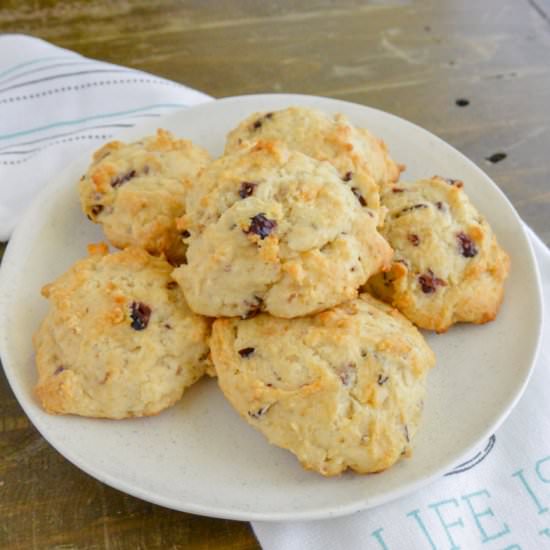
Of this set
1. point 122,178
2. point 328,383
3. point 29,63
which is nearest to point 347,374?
point 328,383

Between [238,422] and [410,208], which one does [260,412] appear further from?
[410,208]

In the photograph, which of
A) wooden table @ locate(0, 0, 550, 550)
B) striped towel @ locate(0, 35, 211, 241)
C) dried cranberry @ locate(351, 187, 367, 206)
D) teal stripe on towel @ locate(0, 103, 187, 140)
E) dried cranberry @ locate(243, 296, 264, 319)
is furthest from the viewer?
wooden table @ locate(0, 0, 550, 550)

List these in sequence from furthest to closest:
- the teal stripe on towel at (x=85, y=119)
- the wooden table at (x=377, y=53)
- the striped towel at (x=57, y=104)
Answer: the wooden table at (x=377, y=53) < the teal stripe on towel at (x=85, y=119) < the striped towel at (x=57, y=104)

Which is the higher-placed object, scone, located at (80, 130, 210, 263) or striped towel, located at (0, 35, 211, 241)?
scone, located at (80, 130, 210, 263)

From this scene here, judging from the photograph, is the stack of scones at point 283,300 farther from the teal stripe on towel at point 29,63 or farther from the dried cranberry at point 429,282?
the teal stripe on towel at point 29,63

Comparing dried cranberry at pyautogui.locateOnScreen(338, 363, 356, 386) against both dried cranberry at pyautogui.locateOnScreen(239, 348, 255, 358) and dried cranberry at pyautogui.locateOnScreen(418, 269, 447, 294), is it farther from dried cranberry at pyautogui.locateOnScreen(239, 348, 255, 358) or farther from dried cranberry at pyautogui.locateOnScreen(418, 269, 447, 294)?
dried cranberry at pyautogui.locateOnScreen(418, 269, 447, 294)

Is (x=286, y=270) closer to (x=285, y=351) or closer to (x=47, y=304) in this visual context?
(x=285, y=351)

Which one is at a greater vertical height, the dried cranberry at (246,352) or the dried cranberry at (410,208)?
the dried cranberry at (410,208)

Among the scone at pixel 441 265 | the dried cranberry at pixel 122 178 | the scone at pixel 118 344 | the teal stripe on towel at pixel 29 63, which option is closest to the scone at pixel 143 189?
the dried cranberry at pixel 122 178

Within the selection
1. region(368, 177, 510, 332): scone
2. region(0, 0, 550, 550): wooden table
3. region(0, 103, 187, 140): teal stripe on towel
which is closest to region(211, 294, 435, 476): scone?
region(368, 177, 510, 332): scone
